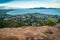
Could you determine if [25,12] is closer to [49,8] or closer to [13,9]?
[13,9]

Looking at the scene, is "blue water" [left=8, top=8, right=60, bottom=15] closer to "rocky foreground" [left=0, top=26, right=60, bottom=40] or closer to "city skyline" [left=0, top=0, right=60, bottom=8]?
"city skyline" [left=0, top=0, right=60, bottom=8]

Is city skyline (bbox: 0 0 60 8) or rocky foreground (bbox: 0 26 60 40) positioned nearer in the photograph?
rocky foreground (bbox: 0 26 60 40)

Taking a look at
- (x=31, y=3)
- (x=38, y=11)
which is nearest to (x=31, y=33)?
(x=38, y=11)

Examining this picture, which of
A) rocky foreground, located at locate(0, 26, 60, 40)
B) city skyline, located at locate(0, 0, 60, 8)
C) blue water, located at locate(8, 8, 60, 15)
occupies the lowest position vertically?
rocky foreground, located at locate(0, 26, 60, 40)

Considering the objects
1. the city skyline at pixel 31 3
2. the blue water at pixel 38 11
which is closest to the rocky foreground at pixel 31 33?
the blue water at pixel 38 11

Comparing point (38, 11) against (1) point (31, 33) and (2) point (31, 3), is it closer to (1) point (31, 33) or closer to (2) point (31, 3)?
(2) point (31, 3)

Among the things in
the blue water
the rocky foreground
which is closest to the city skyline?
the blue water

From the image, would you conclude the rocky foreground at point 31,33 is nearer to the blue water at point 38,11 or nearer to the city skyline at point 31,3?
the blue water at point 38,11

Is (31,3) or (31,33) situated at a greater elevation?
(31,3)

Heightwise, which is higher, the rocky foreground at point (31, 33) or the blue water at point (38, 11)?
the blue water at point (38, 11)
